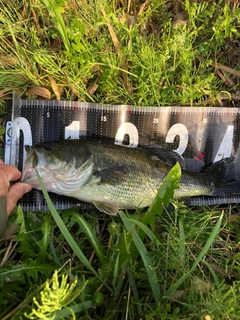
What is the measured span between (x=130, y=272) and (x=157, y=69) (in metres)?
1.85

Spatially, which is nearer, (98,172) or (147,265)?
(147,265)

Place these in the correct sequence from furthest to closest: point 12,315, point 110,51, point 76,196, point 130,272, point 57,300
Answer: point 110,51 < point 76,196 < point 130,272 < point 12,315 < point 57,300

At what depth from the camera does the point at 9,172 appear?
2.58 metres

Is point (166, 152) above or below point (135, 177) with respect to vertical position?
above

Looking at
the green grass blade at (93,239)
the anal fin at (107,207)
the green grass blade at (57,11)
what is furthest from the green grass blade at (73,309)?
the green grass blade at (57,11)

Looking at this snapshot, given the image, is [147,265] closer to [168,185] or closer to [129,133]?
[168,185]

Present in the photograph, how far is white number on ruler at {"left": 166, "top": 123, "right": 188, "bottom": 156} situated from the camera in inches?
122

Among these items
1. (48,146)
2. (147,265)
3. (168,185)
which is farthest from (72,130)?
(147,265)

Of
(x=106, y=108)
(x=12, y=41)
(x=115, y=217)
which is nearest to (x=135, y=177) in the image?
(x=115, y=217)

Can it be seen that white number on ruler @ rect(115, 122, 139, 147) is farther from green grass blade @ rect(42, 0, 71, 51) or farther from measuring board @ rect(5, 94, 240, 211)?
green grass blade @ rect(42, 0, 71, 51)

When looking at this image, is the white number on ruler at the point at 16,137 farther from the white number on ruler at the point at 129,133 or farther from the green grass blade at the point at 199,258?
the green grass blade at the point at 199,258

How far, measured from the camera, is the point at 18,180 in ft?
8.91

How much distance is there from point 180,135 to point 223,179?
0.61 meters

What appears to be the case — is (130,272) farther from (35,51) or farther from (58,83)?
(35,51)
